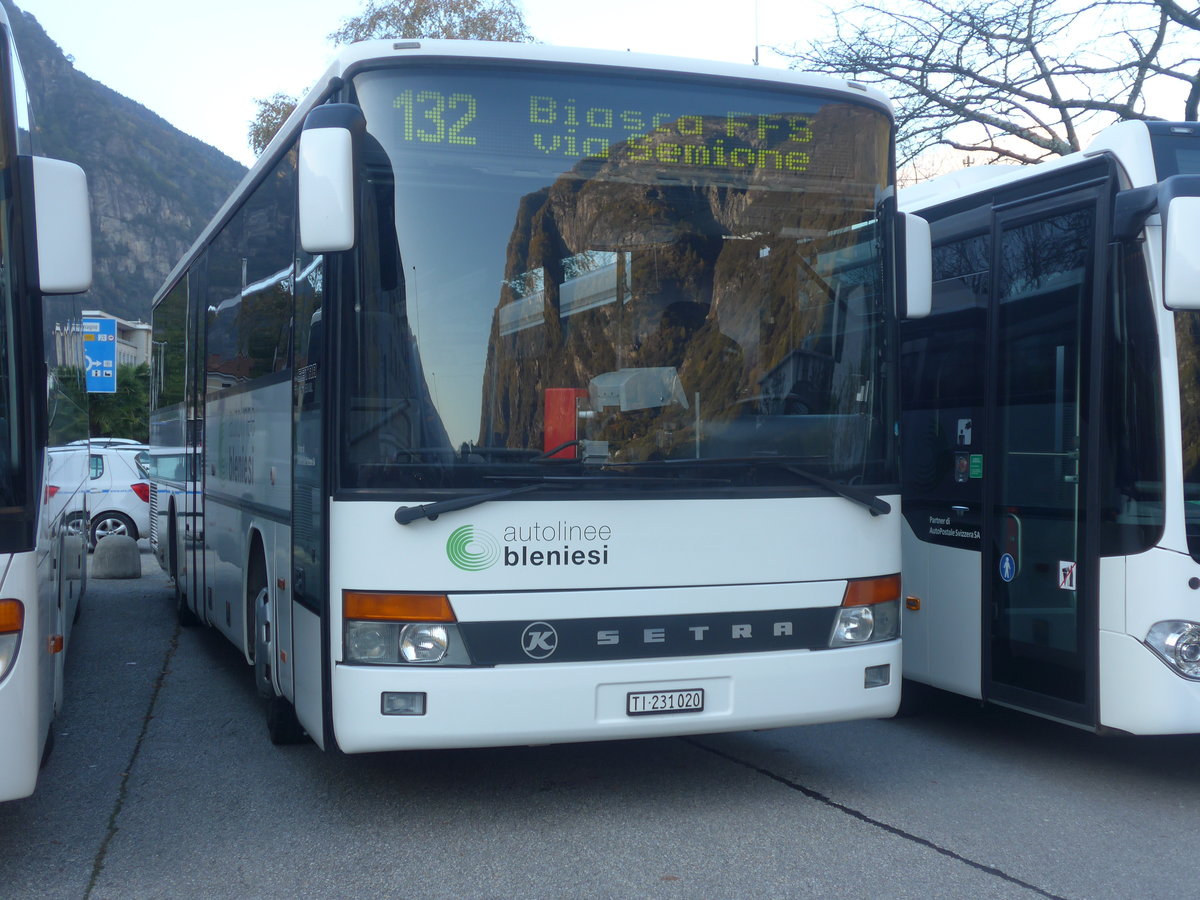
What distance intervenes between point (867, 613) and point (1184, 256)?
2029 millimetres

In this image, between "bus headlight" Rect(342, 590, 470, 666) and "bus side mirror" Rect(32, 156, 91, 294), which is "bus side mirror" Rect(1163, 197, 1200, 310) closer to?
"bus headlight" Rect(342, 590, 470, 666)

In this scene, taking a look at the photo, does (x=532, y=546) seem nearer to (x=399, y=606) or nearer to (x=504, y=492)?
(x=504, y=492)

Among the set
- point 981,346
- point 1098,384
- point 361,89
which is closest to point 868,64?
point 981,346

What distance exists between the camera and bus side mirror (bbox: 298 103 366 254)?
487 centimetres

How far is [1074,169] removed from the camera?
21.0 ft

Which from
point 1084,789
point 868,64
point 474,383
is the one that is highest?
point 868,64

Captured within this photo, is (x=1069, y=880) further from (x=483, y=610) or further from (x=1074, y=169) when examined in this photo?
(x=1074, y=169)

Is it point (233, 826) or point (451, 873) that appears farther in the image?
point (233, 826)

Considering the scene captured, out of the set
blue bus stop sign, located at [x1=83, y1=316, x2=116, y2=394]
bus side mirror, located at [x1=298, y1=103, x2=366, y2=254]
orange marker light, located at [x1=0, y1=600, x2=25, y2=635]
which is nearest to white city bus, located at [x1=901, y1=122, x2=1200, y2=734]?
bus side mirror, located at [x1=298, y1=103, x2=366, y2=254]

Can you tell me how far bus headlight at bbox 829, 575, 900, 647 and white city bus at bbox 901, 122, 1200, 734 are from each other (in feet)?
3.23

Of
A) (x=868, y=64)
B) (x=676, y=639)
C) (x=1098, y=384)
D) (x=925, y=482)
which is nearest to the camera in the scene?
(x=676, y=639)

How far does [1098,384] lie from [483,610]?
3.07 meters

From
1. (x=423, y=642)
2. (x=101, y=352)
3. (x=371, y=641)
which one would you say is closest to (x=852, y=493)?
(x=423, y=642)

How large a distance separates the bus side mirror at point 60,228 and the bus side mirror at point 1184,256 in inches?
170
